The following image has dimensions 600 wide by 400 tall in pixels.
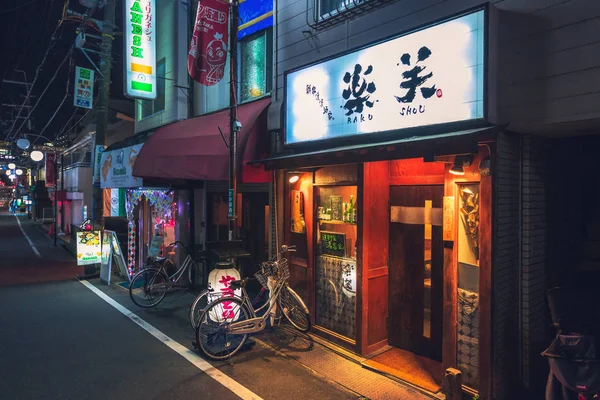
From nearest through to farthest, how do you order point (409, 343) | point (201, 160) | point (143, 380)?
point (143, 380) < point (409, 343) < point (201, 160)

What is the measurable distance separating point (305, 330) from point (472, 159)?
4.50 meters

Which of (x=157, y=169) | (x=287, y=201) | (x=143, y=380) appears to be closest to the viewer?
(x=143, y=380)

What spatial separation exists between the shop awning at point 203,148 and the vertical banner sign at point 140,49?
2440 millimetres

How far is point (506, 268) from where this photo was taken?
208 inches

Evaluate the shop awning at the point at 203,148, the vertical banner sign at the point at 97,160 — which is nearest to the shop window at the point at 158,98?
the vertical banner sign at the point at 97,160

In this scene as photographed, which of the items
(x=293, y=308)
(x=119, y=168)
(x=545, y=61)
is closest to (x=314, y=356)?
(x=293, y=308)

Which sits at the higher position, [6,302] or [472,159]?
[472,159]

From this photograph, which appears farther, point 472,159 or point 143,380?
point 143,380

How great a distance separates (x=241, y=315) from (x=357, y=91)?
14.7 feet

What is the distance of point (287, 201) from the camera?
862 cm

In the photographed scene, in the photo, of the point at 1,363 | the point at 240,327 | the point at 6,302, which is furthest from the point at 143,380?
the point at 6,302

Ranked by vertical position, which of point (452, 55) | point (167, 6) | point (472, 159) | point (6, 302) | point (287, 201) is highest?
point (167, 6)

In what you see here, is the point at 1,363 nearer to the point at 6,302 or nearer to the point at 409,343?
the point at 6,302

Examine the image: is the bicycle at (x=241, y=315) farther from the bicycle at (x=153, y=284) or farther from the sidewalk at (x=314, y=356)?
the bicycle at (x=153, y=284)
